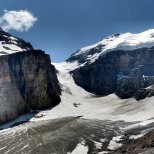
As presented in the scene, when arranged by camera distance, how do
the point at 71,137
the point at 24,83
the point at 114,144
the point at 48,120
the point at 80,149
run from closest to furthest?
the point at 80,149, the point at 114,144, the point at 71,137, the point at 48,120, the point at 24,83

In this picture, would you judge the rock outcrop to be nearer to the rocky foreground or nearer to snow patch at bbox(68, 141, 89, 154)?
the rocky foreground

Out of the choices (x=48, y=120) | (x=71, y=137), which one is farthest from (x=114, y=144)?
(x=48, y=120)

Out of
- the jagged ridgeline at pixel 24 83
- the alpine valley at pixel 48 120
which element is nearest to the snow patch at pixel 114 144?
the alpine valley at pixel 48 120

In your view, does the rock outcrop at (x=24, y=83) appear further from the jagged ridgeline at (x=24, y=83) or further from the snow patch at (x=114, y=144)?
the snow patch at (x=114, y=144)

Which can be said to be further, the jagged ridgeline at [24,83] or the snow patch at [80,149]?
the jagged ridgeline at [24,83]

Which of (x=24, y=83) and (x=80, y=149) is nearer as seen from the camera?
(x=80, y=149)

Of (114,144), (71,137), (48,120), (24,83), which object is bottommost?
(114,144)

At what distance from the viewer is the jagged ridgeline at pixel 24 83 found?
154 metres

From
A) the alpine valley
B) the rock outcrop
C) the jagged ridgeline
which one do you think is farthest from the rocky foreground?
the jagged ridgeline

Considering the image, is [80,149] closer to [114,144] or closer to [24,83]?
[114,144]

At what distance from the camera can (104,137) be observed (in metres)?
104

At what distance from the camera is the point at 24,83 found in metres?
168

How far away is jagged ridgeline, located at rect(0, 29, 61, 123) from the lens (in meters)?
154

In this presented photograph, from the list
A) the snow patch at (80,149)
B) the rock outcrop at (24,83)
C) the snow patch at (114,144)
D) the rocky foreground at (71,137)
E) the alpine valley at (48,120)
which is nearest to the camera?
the snow patch at (80,149)
